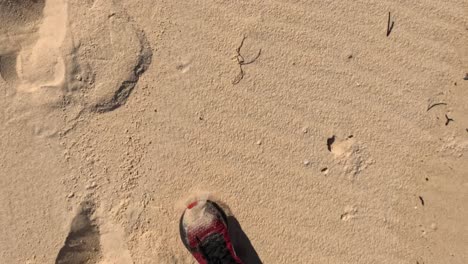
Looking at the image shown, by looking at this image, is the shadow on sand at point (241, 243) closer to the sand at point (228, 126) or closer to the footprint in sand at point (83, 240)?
the sand at point (228, 126)

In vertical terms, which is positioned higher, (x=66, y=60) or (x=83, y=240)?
(x=66, y=60)

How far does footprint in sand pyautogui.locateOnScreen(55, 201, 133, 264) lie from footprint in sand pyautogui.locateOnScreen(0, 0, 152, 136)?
56cm

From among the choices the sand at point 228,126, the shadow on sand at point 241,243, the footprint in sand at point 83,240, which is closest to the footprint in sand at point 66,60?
the sand at point 228,126

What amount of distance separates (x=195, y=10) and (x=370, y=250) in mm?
1835

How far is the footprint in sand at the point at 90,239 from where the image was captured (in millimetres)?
2834

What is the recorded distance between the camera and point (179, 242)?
2842 mm

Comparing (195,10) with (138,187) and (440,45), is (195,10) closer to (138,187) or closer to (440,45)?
(138,187)

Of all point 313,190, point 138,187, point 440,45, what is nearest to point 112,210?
point 138,187

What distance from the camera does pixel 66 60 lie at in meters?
2.82

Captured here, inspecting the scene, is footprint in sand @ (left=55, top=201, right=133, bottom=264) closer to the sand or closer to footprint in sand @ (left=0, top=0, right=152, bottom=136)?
A: the sand

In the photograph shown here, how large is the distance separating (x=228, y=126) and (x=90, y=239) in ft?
3.65

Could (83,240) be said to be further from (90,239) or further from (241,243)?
(241,243)

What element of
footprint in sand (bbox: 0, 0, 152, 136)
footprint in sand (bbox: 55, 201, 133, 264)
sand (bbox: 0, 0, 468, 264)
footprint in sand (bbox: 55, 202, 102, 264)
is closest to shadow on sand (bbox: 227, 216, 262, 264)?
sand (bbox: 0, 0, 468, 264)

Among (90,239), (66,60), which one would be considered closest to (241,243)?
(90,239)
